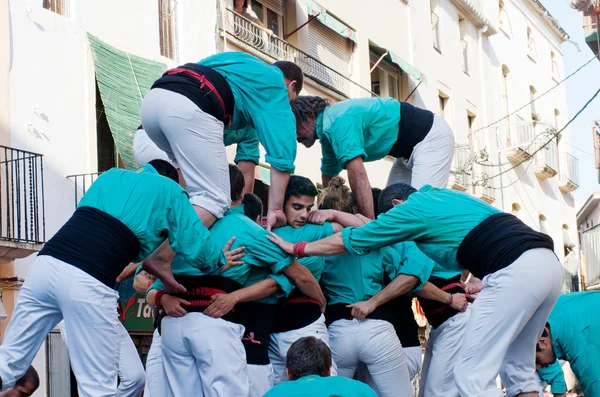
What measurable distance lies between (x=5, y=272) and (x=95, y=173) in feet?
6.62

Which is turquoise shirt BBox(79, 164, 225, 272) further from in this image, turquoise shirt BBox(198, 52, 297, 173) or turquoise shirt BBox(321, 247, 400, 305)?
turquoise shirt BBox(321, 247, 400, 305)

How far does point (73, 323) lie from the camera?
5559 millimetres

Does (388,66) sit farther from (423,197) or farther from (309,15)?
(423,197)

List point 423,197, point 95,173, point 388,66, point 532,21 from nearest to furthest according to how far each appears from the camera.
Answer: point 423,197 → point 95,173 → point 388,66 → point 532,21

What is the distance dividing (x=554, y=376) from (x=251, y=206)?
7.72 ft

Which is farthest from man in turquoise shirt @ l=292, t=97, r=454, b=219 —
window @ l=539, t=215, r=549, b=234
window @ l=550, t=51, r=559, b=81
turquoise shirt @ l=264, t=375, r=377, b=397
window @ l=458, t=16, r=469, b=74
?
window @ l=550, t=51, r=559, b=81

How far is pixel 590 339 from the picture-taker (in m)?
6.68

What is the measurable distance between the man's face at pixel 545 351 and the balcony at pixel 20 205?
8.62 m

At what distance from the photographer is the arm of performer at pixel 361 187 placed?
24.5 feet

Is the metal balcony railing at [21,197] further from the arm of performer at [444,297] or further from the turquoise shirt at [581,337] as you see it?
the turquoise shirt at [581,337]

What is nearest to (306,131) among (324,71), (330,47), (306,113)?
(306,113)

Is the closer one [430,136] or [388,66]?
[430,136]

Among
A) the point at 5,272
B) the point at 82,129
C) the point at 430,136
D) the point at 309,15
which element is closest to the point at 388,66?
the point at 309,15

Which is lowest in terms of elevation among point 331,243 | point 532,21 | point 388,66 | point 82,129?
point 331,243
